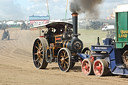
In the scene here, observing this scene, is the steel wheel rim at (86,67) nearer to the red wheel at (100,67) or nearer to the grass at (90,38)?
Answer: the red wheel at (100,67)

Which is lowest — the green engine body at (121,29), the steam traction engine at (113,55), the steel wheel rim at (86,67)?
the steel wheel rim at (86,67)

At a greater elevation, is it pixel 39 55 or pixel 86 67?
pixel 39 55

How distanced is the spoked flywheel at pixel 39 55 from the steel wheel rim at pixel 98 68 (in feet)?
10.8

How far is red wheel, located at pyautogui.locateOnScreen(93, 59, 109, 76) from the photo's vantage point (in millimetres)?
10008

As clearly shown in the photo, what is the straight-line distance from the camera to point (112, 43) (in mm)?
10148

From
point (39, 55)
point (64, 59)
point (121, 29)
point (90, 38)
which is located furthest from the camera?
point (90, 38)

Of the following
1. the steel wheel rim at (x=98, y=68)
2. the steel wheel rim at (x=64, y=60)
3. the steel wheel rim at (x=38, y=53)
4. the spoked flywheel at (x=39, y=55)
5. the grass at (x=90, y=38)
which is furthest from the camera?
the grass at (x=90, y=38)

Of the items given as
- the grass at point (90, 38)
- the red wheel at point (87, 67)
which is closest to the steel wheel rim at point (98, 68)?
the red wheel at point (87, 67)

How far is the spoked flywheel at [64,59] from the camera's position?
38.2 ft

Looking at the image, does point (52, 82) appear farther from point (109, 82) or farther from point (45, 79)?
point (109, 82)

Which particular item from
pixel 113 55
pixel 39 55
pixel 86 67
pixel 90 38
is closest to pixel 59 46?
pixel 39 55

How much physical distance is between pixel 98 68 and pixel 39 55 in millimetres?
4029

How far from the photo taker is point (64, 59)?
39.3ft

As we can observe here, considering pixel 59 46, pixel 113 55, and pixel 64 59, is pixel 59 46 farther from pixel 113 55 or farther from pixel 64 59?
pixel 113 55
